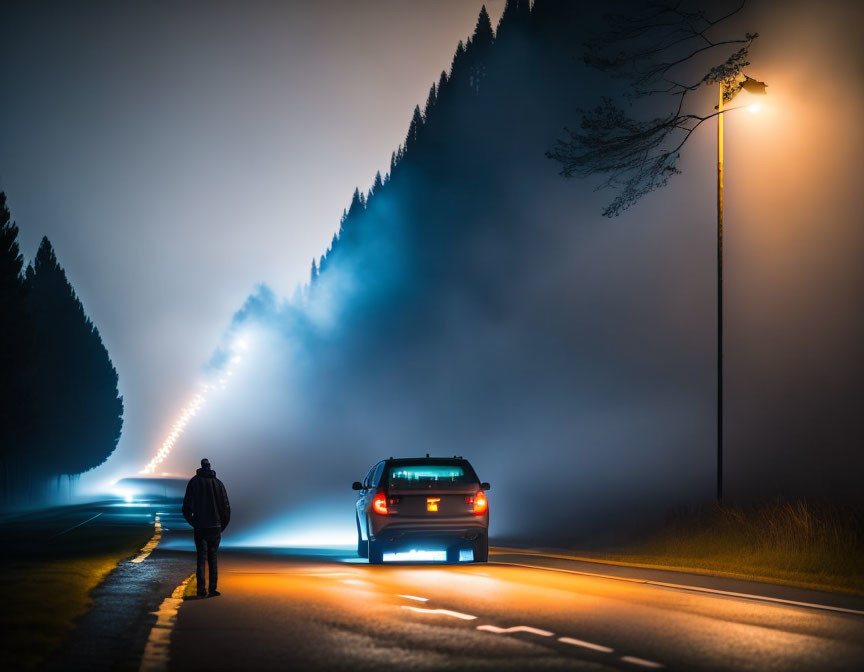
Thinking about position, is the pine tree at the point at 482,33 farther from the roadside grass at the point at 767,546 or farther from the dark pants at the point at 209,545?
the dark pants at the point at 209,545

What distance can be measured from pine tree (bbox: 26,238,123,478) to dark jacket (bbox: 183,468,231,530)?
6295cm

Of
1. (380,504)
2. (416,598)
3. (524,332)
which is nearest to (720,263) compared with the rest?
(380,504)

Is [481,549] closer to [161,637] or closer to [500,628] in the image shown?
[500,628]

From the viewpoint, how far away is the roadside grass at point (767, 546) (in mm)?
17719

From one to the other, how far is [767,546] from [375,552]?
6914 mm

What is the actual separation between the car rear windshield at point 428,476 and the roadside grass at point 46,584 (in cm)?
509

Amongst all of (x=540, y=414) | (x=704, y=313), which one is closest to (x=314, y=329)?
(x=540, y=414)

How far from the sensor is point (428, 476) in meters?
20.0

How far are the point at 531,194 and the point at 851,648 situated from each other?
67435 millimetres

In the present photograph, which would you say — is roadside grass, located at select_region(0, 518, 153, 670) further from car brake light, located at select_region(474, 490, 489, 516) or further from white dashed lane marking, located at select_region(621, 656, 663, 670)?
car brake light, located at select_region(474, 490, 489, 516)

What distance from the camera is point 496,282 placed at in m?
74.7

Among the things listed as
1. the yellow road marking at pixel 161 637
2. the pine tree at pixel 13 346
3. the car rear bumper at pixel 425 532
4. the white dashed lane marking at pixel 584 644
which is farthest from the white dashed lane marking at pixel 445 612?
the pine tree at pixel 13 346

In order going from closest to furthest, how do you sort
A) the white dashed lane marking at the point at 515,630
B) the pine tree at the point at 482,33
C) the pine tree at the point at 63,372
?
the white dashed lane marking at the point at 515,630
the pine tree at the point at 63,372
the pine tree at the point at 482,33

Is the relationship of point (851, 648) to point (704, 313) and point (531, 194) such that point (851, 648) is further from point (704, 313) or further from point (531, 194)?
point (531, 194)
